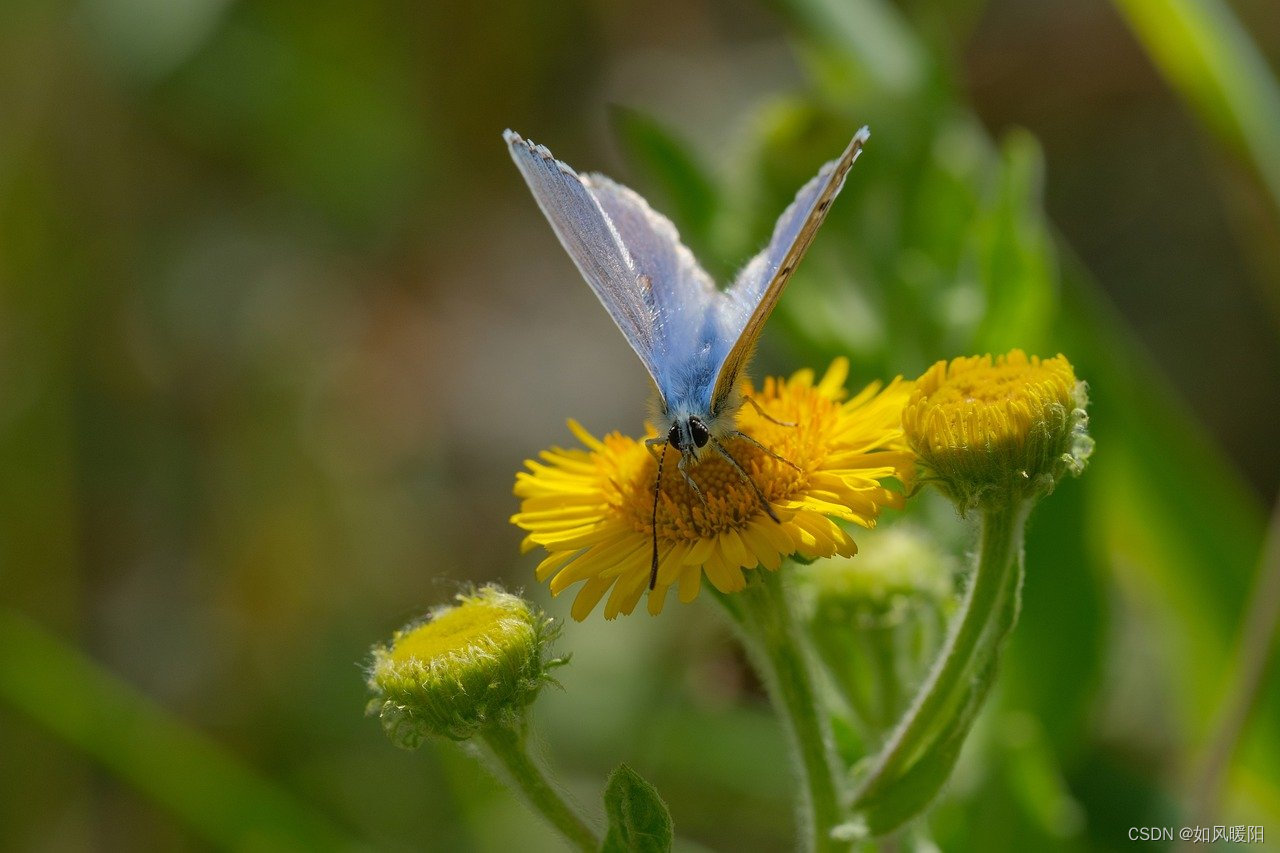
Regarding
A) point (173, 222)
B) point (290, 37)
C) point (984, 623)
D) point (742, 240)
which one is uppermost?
point (290, 37)

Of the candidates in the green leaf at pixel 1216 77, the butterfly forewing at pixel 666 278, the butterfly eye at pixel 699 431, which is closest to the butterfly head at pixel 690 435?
the butterfly eye at pixel 699 431

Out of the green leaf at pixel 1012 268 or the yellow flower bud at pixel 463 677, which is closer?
the yellow flower bud at pixel 463 677

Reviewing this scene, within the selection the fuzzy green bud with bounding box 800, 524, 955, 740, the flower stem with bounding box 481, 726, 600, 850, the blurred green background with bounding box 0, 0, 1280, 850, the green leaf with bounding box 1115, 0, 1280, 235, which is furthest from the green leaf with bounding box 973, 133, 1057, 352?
the flower stem with bounding box 481, 726, 600, 850

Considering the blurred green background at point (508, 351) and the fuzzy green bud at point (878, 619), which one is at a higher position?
the blurred green background at point (508, 351)

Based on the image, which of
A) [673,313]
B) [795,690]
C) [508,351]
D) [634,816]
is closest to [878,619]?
[795,690]

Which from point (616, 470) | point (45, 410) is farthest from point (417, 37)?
point (616, 470)

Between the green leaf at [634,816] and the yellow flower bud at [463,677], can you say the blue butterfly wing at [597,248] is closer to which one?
the yellow flower bud at [463,677]

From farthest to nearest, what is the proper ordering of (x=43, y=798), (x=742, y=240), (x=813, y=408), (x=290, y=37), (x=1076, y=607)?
1. (x=290, y=37)
2. (x=43, y=798)
3. (x=742, y=240)
4. (x=1076, y=607)
5. (x=813, y=408)

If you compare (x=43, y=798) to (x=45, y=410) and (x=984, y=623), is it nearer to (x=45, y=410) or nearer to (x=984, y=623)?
(x=45, y=410)
